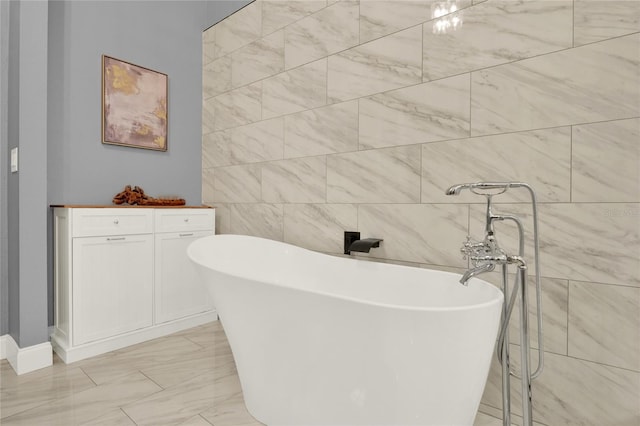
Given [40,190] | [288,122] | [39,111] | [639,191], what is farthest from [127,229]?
[639,191]

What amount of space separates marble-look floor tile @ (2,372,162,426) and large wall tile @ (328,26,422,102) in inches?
79.7

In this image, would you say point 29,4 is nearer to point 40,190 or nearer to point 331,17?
point 40,190

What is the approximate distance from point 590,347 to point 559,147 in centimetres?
82

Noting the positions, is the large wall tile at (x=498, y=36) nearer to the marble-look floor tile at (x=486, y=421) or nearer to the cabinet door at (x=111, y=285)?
the marble-look floor tile at (x=486, y=421)

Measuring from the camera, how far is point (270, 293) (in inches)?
51.0

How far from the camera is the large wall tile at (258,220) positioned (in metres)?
2.64

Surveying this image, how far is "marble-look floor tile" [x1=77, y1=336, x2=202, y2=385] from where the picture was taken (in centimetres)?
200

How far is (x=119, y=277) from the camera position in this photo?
2.34 meters

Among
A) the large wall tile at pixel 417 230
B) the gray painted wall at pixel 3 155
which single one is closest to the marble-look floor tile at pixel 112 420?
the gray painted wall at pixel 3 155

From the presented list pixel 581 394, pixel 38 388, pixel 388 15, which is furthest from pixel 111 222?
pixel 581 394

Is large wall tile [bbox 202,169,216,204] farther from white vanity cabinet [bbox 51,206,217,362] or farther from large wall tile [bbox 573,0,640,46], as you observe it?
large wall tile [bbox 573,0,640,46]

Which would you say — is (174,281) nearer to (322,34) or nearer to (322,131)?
(322,131)

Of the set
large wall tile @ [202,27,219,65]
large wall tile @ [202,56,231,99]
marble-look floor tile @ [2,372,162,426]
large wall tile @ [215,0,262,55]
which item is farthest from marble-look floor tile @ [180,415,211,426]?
large wall tile @ [202,27,219,65]

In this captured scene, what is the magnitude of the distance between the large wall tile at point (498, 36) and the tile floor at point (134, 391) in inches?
65.8
